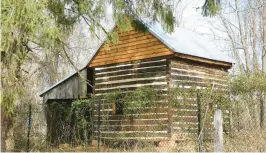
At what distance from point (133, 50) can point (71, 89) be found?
13.7 ft

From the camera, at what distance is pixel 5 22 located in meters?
8.07

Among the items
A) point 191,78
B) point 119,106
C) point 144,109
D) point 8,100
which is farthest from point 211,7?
point 119,106

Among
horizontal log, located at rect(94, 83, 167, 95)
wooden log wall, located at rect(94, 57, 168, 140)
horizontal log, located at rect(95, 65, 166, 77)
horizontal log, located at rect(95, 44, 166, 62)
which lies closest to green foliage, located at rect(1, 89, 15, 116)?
wooden log wall, located at rect(94, 57, 168, 140)

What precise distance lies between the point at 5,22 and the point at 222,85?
1253cm

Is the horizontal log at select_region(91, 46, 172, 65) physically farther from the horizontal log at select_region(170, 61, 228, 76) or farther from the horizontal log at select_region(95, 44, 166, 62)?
the horizontal log at select_region(170, 61, 228, 76)

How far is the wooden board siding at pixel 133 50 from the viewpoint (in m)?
15.9

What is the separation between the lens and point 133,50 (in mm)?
16906

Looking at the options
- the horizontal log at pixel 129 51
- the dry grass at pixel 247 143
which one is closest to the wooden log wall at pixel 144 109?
the horizontal log at pixel 129 51

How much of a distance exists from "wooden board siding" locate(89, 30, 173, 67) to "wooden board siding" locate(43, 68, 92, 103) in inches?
40.1

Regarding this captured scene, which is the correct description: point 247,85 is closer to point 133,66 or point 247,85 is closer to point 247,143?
point 247,143

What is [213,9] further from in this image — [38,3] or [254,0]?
[254,0]

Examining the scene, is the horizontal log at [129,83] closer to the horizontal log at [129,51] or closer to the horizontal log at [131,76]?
the horizontal log at [131,76]

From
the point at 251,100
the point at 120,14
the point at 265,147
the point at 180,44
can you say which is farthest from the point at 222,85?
the point at 120,14

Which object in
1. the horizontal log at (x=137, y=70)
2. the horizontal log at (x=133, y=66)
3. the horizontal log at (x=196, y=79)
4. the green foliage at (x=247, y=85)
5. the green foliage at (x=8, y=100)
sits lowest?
the green foliage at (x=8, y=100)
